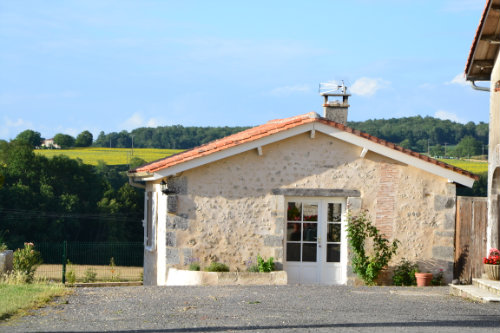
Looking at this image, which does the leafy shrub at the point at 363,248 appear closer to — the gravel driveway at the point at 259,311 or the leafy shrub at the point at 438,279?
the leafy shrub at the point at 438,279

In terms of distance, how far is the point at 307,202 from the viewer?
15531 mm

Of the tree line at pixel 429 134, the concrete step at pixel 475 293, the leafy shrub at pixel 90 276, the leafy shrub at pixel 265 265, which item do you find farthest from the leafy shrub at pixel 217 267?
the tree line at pixel 429 134

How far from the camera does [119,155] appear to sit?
64.0m

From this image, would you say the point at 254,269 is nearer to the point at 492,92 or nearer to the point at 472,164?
the point at 492,92

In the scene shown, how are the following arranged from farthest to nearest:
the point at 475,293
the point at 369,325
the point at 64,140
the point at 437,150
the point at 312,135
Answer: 1. the point at 64,140
2. the point at 437,150
3. the point at 312,135
4. the point at 475,293
5. the point at 369,325

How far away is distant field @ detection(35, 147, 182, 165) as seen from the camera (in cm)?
6103

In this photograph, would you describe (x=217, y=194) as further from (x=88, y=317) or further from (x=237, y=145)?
(x=88, y=317)

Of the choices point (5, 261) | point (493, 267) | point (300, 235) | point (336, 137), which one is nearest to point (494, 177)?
point (493, 267)

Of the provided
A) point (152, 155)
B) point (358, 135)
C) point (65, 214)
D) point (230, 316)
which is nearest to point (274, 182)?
point (358, 135)

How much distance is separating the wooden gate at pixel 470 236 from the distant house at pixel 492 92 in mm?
717

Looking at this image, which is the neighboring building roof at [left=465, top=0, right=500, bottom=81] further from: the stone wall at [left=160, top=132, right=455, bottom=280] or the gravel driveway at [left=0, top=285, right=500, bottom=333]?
the gravel driveway at [left=0, top=285, right=500, bottom=333]

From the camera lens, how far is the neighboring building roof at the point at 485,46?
1340 centimetres

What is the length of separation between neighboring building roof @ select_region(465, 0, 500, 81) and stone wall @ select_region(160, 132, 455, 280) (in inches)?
93.6

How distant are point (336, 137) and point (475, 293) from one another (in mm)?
4776
